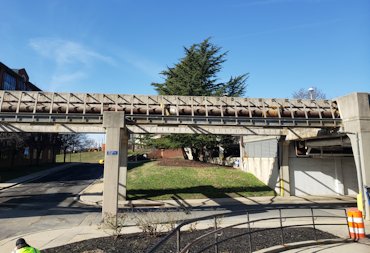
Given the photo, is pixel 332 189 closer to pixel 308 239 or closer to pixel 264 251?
pixel 308 239

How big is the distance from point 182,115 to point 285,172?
36.9 feet

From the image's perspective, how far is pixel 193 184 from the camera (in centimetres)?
2611

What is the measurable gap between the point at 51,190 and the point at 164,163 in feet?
40.7

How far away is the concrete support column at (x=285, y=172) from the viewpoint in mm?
24672

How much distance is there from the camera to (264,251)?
8438mm

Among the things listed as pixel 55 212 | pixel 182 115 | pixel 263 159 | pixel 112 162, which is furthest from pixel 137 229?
pixel 263 159

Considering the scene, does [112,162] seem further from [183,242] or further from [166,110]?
[183,242]

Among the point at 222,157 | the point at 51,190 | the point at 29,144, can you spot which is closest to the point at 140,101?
the point at 51,190

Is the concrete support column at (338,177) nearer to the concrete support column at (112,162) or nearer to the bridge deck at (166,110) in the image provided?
the bridge deck at (166,110)

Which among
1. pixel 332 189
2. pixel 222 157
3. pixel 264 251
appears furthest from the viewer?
pixel 222 157

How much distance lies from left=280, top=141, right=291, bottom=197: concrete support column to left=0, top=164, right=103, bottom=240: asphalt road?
14.8 m

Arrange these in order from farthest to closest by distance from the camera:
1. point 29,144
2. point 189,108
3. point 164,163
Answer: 1. point 29,144
2. point 164,163
3. point 189,108

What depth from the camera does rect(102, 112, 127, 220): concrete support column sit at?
1525 cm

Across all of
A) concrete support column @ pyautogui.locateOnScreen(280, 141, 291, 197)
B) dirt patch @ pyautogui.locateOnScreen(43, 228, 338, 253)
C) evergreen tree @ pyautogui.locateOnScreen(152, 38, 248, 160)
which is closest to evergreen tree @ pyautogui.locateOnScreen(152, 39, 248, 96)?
evergreen tree @ pyautogui.locateOnScreen(152, 38, 248, 160)
